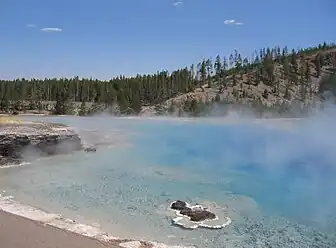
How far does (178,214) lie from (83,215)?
2765 millimetres

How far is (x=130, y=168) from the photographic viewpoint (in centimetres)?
2064

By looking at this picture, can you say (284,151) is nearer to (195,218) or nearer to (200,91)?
(195,218)

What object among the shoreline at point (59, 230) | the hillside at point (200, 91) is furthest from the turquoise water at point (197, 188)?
the hillside at point (200, 91)

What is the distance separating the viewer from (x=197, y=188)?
1650cm

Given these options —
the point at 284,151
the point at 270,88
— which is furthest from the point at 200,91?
the point at 284,151

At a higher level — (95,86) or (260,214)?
(95,86)

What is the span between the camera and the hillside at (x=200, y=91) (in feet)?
195

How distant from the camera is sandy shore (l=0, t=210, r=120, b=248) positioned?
887 centimetres

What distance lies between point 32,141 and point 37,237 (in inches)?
530

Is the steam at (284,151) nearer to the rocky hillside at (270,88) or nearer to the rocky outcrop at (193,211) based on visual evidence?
the rocky outcrop at (193,211)

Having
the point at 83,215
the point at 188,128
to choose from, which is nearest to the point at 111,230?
the point at 83,215

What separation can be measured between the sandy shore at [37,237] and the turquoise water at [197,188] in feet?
5.50

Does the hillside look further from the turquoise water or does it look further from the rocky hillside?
the turquoise water

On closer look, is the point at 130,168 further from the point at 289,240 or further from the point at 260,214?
the point at 289,240
